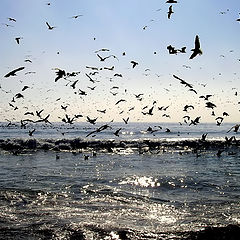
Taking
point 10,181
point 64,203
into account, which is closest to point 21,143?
point 10,181

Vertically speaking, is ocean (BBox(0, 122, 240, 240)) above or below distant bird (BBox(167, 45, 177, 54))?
below

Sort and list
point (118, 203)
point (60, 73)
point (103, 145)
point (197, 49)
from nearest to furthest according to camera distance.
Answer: point (197, 49)
point (60, 73)
point (118, 203)
point (103, 145)

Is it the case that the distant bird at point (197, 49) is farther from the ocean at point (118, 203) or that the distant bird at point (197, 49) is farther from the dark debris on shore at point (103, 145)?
the dark debris on shore at point (103, 145)

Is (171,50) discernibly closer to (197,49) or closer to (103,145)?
(197,49)

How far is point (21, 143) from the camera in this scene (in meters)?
47.2

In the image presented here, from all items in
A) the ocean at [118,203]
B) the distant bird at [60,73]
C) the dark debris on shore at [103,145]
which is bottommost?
the dark debris on shore at [103,145]

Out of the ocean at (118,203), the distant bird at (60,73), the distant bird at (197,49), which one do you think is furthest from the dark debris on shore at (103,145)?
the distant bird at (197,49)

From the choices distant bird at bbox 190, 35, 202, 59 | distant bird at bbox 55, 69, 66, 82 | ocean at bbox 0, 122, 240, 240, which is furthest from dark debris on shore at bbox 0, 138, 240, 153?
distant bird at bbox 190, 35, 202, 59

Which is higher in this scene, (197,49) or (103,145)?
(197,49)

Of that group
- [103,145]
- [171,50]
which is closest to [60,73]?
[171,50]

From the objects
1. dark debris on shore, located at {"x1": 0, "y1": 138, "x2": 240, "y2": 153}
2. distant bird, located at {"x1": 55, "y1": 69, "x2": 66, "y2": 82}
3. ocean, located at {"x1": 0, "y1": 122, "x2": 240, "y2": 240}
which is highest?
distant bird, located at {"x1": 55, "y1": 69, "x2": 66, "y2": 82}

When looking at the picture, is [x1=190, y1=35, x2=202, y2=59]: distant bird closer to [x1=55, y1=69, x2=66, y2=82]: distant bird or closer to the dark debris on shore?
[x1=55, y1=69, x2=66, y2=82]: distant bird

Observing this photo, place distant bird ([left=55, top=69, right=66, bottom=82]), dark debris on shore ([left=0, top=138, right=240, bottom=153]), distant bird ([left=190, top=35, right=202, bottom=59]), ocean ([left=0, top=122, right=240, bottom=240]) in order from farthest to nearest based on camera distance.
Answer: dark debris on shore ([left=0, top=138, right=240, bottom=153]) → distant bird ([left=55, top=69, right=66, bottom=82]) → ocean ([left=0, top=122, right=240, bottom=240]) → distant bird ([left=190, top=35, right=202, bottom=59])

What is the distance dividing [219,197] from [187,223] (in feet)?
15.9
